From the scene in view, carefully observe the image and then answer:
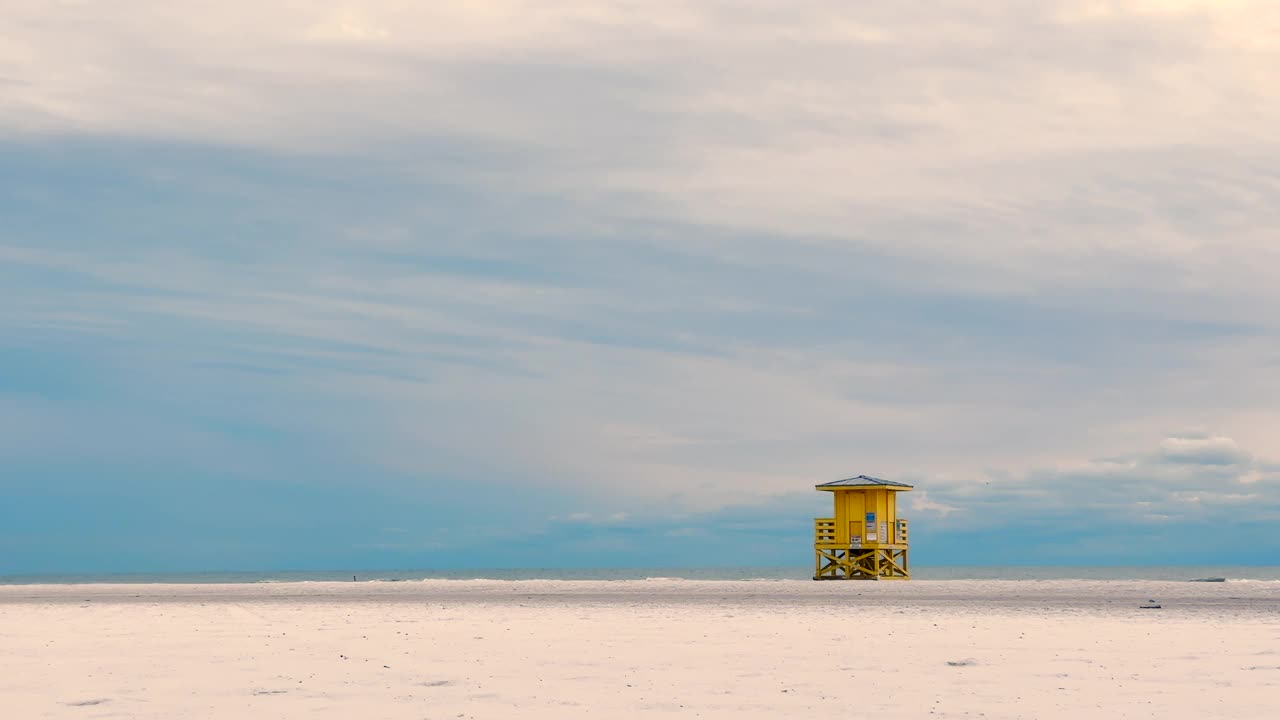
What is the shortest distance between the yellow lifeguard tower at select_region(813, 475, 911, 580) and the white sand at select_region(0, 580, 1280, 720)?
19.1 m

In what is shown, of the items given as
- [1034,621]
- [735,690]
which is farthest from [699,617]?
[735,690]

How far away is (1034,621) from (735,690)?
11285 mm

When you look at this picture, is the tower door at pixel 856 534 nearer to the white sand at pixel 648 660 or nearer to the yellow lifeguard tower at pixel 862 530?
the yellow lifeguard tower at pixel 862 530

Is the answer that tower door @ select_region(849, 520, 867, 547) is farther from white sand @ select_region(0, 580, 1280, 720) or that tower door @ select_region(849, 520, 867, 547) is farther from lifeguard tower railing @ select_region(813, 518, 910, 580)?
white sand @ select_region(0, 580, 1280, 720)

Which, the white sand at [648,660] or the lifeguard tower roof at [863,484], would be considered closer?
the white sand at [648,660]

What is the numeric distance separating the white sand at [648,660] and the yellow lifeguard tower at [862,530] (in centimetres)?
1908

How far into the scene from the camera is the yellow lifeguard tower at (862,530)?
5038 centimetres

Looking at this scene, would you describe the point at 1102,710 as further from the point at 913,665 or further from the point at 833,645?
the point at 833,645

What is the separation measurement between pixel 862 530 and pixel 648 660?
33.9m

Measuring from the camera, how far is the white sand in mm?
14008

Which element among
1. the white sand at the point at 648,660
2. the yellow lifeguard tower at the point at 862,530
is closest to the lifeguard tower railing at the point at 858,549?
the yellow lifeguard tower at the point at 862,530

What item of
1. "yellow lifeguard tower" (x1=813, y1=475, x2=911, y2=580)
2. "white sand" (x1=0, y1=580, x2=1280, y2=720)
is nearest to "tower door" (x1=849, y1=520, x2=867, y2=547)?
"yellow lifeguard tower" (x1=813, y1=475, x2=911, y2=580)

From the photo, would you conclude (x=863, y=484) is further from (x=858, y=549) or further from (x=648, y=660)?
(x=648, y=660)

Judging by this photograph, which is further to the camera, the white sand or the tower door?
the tower door
